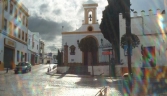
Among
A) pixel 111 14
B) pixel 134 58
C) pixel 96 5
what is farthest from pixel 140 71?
pixel 96 5

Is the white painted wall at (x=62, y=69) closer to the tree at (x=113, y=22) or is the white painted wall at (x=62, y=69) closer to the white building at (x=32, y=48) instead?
the tree at (x=113, y=22)

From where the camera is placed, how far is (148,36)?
2553cm

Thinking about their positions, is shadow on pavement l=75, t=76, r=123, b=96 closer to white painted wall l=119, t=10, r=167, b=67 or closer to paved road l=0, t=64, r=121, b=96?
paved road l=0, t=64, r=121, b=96

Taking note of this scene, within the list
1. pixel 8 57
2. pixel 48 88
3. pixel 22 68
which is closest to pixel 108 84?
pixel 48 88

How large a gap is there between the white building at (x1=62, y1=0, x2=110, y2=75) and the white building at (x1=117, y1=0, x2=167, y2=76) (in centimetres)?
837

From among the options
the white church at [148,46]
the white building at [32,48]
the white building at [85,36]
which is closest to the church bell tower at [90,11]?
the white building at [85,36]

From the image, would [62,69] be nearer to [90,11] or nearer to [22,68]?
[22,68]

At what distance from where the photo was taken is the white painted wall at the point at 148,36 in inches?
966

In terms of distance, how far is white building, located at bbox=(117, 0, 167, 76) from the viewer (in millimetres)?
24500

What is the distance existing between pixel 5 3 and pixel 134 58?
21.0 meters

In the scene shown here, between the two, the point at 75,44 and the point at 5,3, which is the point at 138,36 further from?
the point at 5,3

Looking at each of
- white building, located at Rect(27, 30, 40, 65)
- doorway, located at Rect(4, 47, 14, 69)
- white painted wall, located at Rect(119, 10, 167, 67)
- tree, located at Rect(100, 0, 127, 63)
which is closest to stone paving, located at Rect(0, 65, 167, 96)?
white painted wall, located at Rect(119, 10, 167, 67)

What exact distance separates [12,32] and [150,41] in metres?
22.7

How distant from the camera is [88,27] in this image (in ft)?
117
